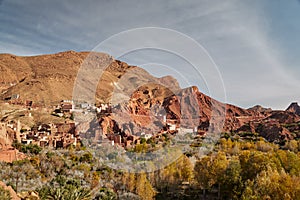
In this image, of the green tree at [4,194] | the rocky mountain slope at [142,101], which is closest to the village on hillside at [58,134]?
the rocky mountain slope at [142,101]

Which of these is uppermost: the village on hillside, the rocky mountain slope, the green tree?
the rocky mountain slope

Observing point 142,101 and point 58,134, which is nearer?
point 58,134

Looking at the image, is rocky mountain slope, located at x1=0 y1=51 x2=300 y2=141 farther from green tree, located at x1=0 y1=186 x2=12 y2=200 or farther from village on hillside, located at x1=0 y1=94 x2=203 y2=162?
green tree, located at x1=0 y1=186 x2=12 y2=200

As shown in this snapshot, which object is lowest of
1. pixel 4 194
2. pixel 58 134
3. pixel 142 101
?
pixel 4 194

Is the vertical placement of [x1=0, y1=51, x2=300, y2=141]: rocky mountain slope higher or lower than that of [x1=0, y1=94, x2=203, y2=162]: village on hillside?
higher

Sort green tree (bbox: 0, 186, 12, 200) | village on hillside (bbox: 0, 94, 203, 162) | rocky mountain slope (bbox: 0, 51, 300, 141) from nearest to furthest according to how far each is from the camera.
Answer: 1. green tree (bbox: 0, 186, 12, 200)
2. village on hillside (bbox: 0, 94, 203, 162)
3. rocky mountain slope (bbox: 0, 51, 300, 141)

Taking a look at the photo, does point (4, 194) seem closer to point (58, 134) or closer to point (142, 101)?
point (58, 134)

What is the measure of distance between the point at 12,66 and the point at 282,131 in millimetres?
92035

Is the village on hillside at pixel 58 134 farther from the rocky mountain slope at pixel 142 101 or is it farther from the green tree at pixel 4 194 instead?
the green tree at pixel 4 194

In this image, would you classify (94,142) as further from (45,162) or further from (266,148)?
(266,148)

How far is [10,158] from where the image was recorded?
920 inches

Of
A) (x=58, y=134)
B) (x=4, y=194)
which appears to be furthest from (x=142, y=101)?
(x=4, y=194)

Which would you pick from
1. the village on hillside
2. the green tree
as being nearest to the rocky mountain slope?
the village on hillside

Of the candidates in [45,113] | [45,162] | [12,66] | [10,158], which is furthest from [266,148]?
[12,66]
